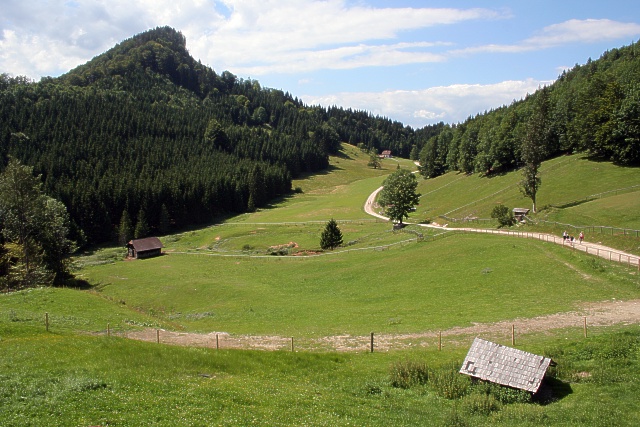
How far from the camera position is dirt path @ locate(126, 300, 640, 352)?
94.8 ft

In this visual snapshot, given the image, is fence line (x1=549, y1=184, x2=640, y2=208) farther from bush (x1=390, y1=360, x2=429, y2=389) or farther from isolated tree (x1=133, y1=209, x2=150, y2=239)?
isolated tree (x1=133, y1=209, x2=150, y2=239)

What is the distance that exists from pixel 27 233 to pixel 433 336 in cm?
5908

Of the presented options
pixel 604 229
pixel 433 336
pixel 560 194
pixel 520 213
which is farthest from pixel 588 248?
pixel 560 194

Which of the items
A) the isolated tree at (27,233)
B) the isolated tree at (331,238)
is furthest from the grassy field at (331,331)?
the isolated tree at (27,233)

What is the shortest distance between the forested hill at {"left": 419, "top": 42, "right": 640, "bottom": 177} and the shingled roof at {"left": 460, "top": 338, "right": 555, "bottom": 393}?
57.9 metres

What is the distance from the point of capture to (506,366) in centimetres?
1994

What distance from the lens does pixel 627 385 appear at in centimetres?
1886

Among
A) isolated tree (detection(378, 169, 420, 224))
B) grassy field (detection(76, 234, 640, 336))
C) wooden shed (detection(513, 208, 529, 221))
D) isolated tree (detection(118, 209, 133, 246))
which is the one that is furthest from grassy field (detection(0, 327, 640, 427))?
isolated tree (detection(118, 209, 133, 246))

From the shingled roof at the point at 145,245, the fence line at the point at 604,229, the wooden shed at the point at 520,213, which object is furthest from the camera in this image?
the shingled roof at the point at 145,245

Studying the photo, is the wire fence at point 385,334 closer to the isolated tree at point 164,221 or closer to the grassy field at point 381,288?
the grassy field at point 381,288

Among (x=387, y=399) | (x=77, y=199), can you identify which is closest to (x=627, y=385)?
(x=387, y=399)

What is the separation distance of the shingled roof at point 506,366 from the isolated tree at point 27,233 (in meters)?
54.3

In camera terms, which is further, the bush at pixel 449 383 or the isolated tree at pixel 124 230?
the isolated tree at pixel 124 230

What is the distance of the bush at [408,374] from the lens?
21.7 meters
